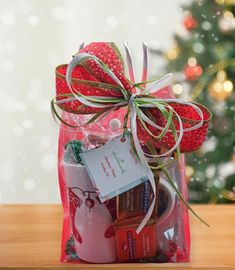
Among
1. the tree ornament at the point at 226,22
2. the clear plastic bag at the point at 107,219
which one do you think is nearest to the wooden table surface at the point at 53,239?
the clear plastic bag at the point at 107,219

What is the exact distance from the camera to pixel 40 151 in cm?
230

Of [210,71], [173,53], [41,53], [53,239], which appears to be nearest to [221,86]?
[210,71]

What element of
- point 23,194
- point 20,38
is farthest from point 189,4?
point 23,194

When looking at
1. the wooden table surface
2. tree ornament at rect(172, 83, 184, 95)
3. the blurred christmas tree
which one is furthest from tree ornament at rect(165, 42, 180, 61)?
the wooden table surface

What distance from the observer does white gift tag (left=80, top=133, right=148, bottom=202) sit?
3.08 feet

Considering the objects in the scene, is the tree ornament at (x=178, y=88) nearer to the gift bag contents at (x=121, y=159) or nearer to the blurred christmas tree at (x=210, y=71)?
the blurred christmas tree at (x=210, y=71)

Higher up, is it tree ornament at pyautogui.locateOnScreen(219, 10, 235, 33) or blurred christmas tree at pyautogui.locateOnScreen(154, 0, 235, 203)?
tree ornament at pyautogui.locateOnScreen(219, 10, 235, 33)

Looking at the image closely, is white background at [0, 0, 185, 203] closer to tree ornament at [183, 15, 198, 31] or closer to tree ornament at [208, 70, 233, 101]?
tree ornament at [183, 15, 198, 31]

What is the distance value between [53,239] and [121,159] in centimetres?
25

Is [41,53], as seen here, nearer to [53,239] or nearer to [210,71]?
[210,71]

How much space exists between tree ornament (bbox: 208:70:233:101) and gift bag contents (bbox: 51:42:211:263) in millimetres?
1087

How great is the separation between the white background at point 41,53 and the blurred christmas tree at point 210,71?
0.12 meters

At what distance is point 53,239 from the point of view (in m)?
1.10

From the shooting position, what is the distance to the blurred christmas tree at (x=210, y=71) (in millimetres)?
2074
